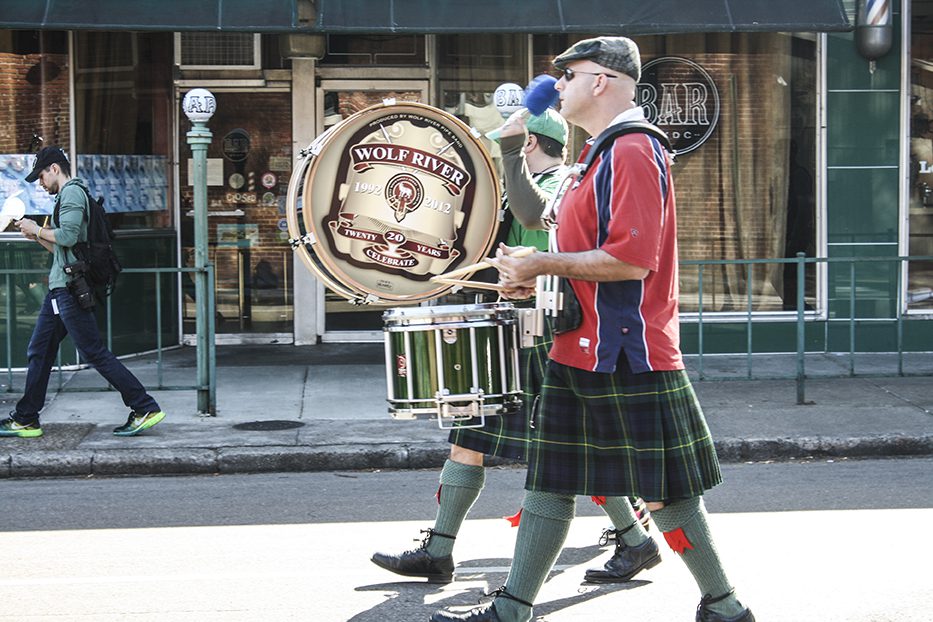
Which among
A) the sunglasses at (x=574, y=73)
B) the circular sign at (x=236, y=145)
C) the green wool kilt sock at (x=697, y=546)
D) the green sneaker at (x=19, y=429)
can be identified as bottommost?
the green sneaker at (x=19, y=429)

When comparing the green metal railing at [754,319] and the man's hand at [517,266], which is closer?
the man's hand at [517,266]

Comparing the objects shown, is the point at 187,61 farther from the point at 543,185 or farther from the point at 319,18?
the point at 543,185

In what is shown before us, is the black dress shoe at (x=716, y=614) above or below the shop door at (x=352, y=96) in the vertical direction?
below

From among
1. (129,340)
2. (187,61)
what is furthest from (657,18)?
(129,340)

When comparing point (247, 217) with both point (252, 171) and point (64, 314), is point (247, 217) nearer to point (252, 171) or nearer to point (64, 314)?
point (252, 171)

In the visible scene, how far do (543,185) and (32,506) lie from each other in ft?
11.9

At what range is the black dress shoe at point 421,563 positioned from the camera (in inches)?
219

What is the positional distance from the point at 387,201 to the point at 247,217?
783 cm

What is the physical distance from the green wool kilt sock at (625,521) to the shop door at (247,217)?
754cm

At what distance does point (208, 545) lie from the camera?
6.37 m

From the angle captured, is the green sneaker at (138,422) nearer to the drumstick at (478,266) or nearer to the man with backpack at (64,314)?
the man with backpack at (64,314)

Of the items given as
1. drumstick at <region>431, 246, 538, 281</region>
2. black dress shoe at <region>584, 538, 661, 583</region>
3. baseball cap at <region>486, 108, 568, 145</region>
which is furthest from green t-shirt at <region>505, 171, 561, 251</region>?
black dress shoe at <region>584, 538, 661, 583</region>

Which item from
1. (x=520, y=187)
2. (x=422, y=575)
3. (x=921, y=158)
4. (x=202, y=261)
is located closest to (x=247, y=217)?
(x=202, y=261)

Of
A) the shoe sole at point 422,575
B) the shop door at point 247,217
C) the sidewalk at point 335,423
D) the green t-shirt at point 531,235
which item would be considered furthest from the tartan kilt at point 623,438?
the shop door at point 247,217
